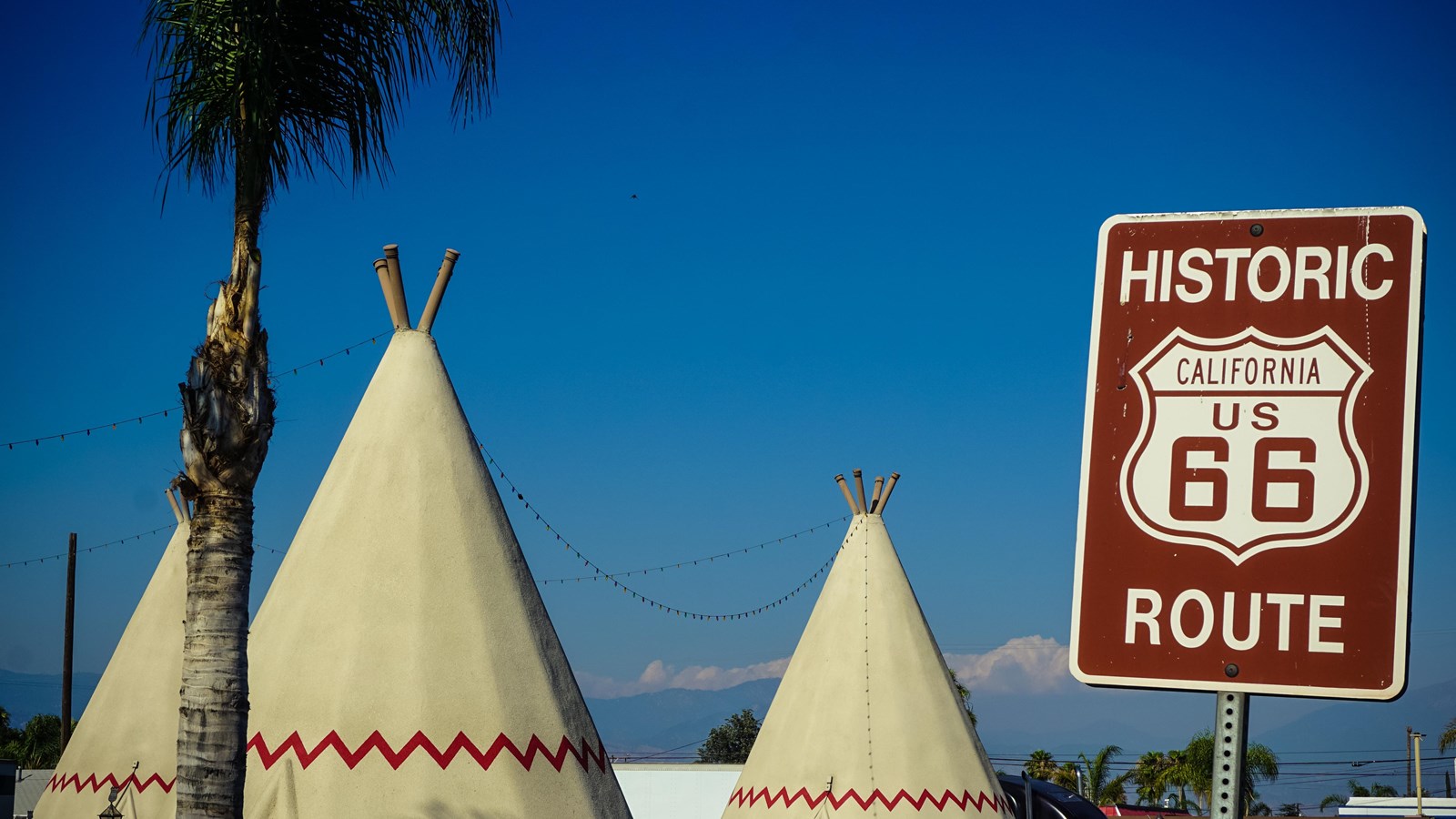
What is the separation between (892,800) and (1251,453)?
502 inches

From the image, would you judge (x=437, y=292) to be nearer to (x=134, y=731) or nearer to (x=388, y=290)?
(x=388, y=290)

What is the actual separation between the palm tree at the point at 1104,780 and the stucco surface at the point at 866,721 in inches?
1213

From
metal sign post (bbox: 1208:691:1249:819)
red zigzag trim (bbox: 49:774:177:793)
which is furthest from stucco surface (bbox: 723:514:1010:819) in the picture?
metal sign post (bbox: 1208:691:1249:819)

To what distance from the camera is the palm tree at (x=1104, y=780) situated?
152 ft

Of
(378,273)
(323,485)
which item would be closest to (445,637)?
(323,485)

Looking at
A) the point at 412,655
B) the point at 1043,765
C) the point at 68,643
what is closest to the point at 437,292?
the point at 412,655

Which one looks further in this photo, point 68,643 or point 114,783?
point 68,643

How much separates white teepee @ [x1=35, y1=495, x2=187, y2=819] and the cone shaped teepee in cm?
316

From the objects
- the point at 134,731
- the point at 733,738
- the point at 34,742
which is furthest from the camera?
the point at 733,738

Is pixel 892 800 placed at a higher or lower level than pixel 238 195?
lower

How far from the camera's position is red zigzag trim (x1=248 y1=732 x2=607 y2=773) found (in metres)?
8.71

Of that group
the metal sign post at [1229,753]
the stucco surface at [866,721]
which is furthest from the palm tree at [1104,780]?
the metal sign post at [1229,753]

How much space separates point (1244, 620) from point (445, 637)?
7.46m

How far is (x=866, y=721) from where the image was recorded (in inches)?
590
